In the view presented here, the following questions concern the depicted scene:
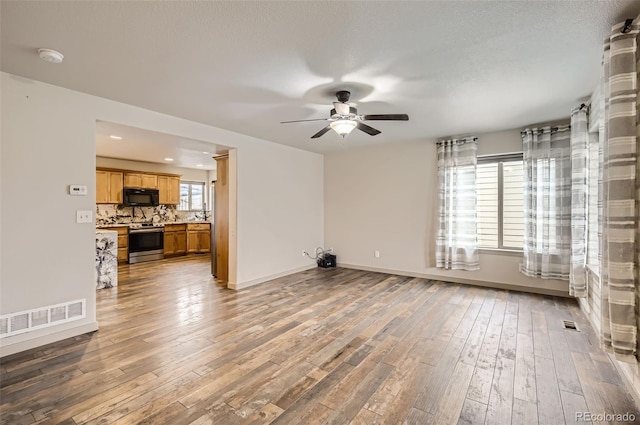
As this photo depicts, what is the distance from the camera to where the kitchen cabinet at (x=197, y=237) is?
26.6 feet

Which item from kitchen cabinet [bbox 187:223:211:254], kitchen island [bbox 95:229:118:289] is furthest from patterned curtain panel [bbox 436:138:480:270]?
kitchen cabinet [bbox 187:223:211:254]

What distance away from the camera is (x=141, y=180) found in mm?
7547

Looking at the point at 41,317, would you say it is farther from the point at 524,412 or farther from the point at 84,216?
the point at 524,412

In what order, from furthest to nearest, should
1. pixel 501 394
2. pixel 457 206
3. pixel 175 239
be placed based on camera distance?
pixel 175 239 < pixel 457 206 < pixel 501 394

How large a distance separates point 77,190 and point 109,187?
15.4 ft

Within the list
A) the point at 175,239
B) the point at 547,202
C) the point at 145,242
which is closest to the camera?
the point at 547,202

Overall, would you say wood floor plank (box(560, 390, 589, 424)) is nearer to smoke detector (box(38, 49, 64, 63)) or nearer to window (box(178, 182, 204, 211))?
smoke detector (box(38, 49, 64, 63))

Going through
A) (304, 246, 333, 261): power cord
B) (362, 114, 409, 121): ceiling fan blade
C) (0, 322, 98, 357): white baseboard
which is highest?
(362, 114, 409, 121): ceiling fan blade

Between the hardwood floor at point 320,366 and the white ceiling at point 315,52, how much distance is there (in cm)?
250

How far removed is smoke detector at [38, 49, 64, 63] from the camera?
2.24 meters

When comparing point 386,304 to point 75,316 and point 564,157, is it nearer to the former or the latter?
point 564,157

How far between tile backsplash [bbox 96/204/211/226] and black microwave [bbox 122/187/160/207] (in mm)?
439

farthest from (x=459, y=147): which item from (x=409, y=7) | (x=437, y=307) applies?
(x=409, y=7)

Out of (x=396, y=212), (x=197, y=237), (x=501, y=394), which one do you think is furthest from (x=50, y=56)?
(x=197, y=237)
